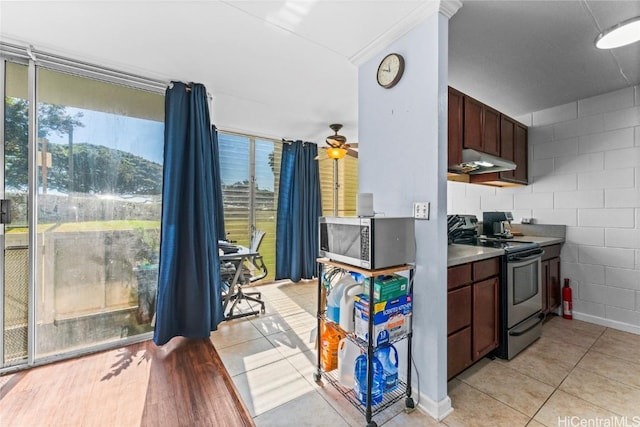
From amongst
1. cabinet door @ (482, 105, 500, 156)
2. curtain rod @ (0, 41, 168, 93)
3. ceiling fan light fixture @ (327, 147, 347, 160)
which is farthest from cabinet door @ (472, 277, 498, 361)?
curtain rod @ (0, 41, 168, 93)

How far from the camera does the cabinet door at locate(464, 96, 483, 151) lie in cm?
216

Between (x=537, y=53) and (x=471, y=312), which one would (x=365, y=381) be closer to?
(x=471, y=312)

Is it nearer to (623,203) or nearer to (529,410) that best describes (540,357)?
(529,410)

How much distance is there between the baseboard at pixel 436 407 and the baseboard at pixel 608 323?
2.36 m

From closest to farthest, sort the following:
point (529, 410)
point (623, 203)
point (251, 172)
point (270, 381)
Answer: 1. point (529, 410)
2. point (270, 381)
3. point (623, 203)
4. point (251, 172)

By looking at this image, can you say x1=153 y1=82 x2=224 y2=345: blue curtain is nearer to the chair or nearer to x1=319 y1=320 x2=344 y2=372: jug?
the chair

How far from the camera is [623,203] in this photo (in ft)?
8.54

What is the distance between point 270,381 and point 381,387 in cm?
78

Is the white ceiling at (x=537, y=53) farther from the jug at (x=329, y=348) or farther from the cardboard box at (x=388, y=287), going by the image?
the jug at (x=329, y=348)

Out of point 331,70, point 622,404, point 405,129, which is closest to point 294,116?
point 331,70

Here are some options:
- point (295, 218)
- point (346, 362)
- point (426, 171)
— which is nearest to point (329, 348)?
point (346, 362)

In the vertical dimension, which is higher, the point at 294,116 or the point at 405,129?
the point at 294,116

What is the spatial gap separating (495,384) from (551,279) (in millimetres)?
1678

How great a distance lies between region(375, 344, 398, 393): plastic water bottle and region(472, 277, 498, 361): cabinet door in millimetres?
617
